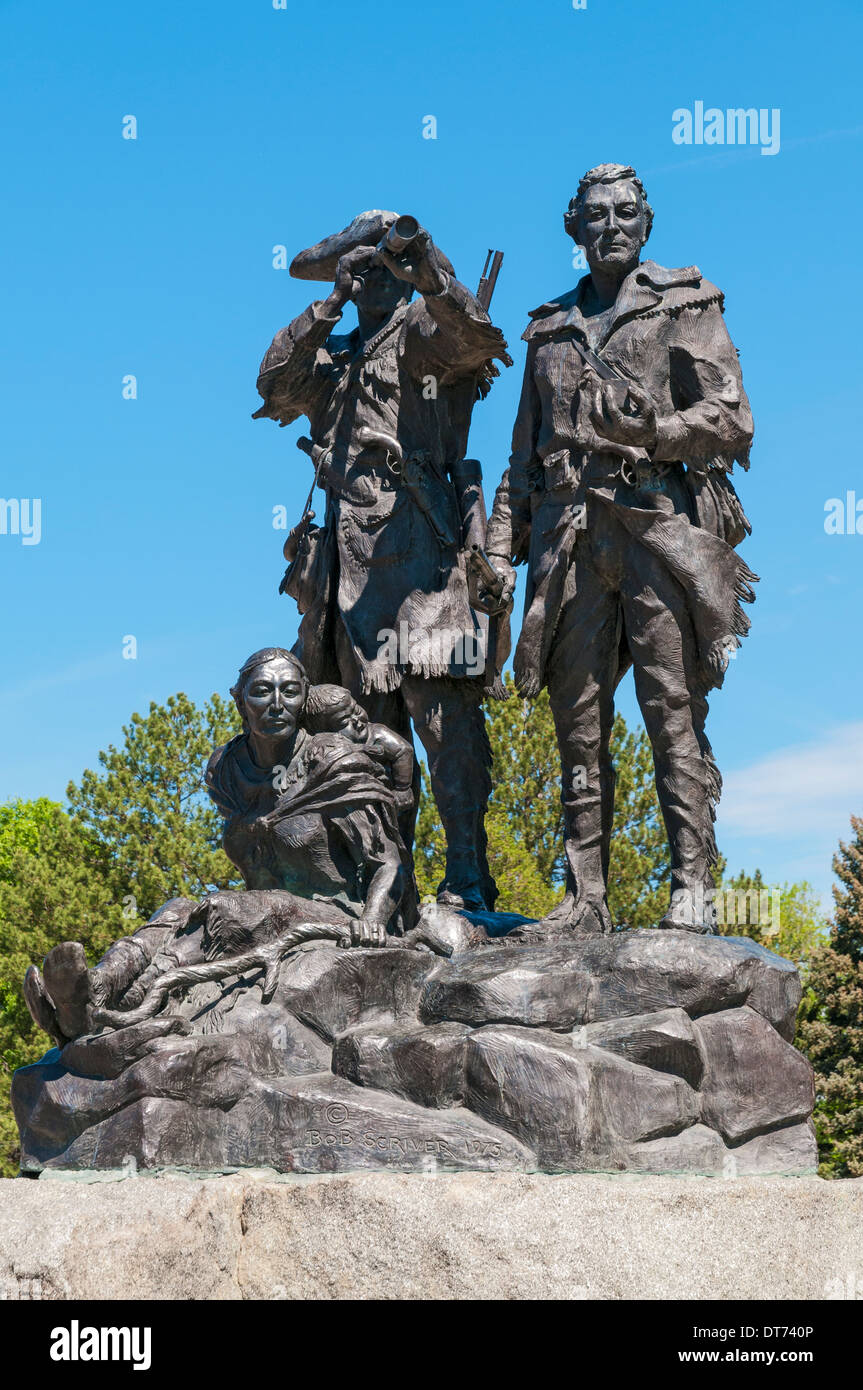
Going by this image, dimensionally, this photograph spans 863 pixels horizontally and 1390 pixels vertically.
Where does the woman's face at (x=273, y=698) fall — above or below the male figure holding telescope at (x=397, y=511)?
below

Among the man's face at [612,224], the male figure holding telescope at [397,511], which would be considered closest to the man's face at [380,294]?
the male figure holding telescope at [397,511]

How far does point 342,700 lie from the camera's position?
789 cm

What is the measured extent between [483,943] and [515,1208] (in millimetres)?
1958

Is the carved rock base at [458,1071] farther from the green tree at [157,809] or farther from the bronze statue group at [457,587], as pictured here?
the green tree at [157,809]

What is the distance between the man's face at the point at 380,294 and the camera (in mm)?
9023

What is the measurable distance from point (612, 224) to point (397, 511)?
67.1 inches

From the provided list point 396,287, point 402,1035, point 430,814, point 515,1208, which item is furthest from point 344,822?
point 430,814

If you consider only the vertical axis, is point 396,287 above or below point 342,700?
above

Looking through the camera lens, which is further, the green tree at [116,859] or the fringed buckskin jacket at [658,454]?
the green tree at [116,859]

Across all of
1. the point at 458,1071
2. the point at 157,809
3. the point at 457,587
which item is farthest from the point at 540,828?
the point at 458,1071

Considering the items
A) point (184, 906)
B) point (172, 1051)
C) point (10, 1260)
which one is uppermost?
point (184, 906)

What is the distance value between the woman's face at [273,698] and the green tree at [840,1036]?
13010mm

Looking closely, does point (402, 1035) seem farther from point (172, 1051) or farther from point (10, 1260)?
point (10, 1260)

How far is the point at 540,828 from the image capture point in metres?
22.4
